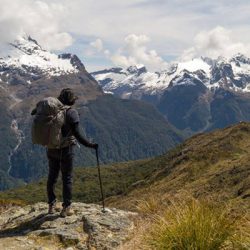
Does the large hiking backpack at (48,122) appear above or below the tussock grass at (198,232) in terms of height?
above

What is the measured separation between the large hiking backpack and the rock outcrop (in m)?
2.49

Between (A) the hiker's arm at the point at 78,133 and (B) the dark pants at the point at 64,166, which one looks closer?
(A) the hiker's arm at the point at 78,133

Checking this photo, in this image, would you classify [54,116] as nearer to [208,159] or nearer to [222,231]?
[222,231]

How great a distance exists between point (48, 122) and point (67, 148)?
131 centimetres

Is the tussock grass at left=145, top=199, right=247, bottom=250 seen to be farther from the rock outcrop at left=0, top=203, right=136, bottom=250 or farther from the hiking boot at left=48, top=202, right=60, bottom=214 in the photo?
the hiking boot at left=48, top=202, right=60, bottom=214

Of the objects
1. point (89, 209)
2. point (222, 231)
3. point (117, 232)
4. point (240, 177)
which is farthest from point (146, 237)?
point (240, 177)

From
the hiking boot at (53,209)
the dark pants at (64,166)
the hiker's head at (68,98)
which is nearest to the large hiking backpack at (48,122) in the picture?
the hiker's head at (68,98)

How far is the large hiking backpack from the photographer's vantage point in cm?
1516

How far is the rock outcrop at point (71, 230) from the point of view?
14.3 m

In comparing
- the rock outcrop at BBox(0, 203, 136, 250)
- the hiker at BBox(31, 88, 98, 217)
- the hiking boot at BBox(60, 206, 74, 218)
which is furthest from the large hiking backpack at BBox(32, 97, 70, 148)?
the rock outcrop at BBox(0, 203, 136, 250)

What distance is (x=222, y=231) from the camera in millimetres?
11047

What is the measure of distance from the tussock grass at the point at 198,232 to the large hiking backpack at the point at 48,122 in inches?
195

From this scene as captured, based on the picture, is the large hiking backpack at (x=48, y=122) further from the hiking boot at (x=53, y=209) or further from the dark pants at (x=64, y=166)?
the hiking boot at (x=53, y=209)

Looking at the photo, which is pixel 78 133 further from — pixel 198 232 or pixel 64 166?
pixel 198 232
